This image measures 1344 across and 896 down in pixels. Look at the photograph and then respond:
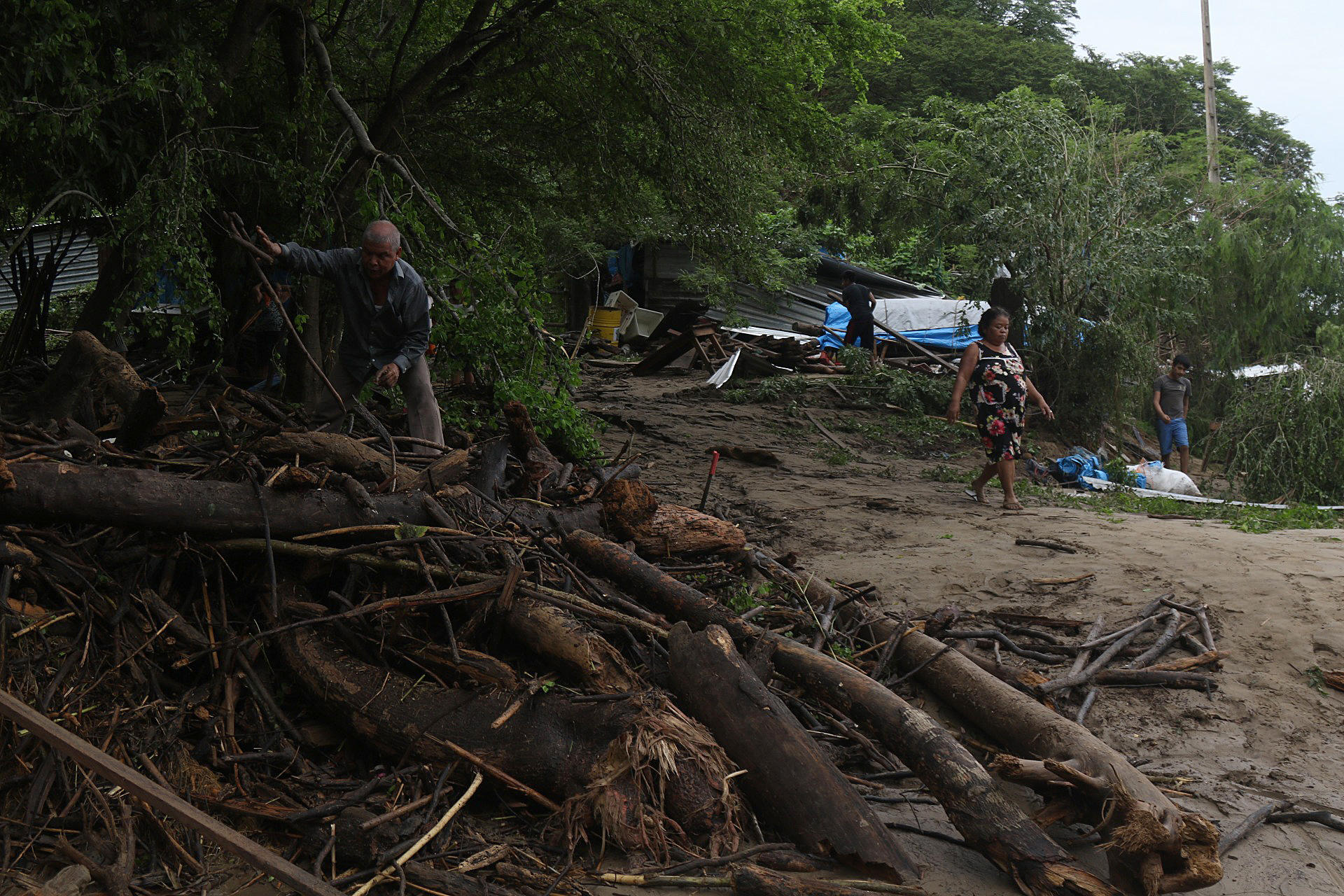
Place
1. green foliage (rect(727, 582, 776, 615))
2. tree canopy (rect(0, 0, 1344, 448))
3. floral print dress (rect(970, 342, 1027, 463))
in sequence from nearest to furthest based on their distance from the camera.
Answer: green foliage (rect(727, 582, 776, 615)) → tree canopy (rect(0, 0, 1344, 448)) → floral print dress (rect(970, 342, 1027, 463))

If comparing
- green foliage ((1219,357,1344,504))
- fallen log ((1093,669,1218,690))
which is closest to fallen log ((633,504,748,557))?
fallen log ((1093,669,1218,690))

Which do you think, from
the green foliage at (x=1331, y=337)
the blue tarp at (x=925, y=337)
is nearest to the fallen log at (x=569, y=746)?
the blue tarp at (x=925, y=337)

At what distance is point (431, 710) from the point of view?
11.1 feet

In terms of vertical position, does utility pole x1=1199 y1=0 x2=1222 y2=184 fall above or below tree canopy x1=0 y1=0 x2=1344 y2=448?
above

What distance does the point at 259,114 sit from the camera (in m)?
8.58

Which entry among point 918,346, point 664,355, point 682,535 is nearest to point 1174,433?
point 918,346

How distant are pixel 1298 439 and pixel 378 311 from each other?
1034cm

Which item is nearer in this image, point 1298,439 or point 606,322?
point 1298,439

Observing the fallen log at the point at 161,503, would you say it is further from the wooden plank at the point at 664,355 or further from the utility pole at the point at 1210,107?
the utility pole at the point at 1210,107

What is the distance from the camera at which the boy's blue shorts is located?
40.8 feet

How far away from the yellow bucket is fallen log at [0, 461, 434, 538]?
17.1 metres

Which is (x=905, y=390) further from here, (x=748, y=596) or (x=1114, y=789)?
(x=1114, y=789)

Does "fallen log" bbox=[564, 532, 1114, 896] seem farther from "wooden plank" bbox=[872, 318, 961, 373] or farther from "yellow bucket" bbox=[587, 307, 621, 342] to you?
"yellow bucket" bbox=[587, 307, 621, 342]

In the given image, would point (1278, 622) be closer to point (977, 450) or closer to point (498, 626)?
point (498, 626)
